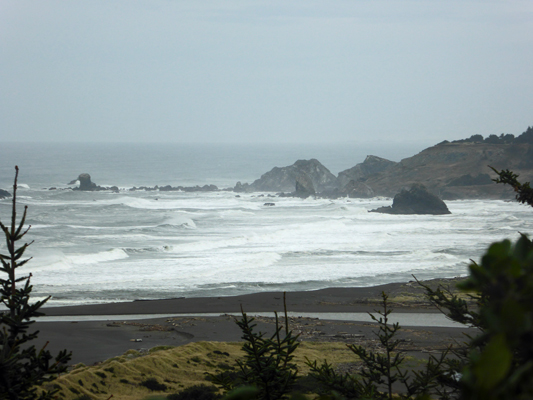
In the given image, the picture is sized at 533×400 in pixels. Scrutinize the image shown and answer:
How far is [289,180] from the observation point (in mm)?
82688

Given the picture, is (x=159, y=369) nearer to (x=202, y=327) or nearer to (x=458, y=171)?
(x=202, y=327)

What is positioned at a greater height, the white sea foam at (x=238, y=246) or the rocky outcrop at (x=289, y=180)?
the rocky outcrop at (x=289, y=180)

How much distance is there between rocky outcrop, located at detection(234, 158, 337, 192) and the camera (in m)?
81.2

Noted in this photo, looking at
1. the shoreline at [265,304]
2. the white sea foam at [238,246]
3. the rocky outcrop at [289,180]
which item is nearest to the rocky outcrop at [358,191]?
the rocky outcrop at [289,180]

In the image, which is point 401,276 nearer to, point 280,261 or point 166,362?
point 280,261

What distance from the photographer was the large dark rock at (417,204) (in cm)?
5306

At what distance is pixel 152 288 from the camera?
2358 cm

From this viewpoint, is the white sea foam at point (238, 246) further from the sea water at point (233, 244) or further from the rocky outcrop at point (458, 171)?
the rocky outcrop at point (458, 171)

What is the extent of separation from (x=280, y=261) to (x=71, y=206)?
33.8 metres

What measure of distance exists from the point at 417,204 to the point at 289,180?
3132cm

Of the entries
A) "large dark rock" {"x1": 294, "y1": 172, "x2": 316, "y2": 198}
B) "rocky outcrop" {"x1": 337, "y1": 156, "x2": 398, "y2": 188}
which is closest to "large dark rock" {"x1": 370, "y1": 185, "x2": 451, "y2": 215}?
"large dark rock" {"x1": 294, "y1": 172, "x2": 316, "y2": 198}

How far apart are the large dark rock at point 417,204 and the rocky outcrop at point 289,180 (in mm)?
27473

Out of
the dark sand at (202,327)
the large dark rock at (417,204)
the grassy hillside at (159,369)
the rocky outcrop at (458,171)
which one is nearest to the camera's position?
the grassy hillside at (159,369)

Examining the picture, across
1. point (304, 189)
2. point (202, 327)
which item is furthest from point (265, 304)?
point (304, 189)
